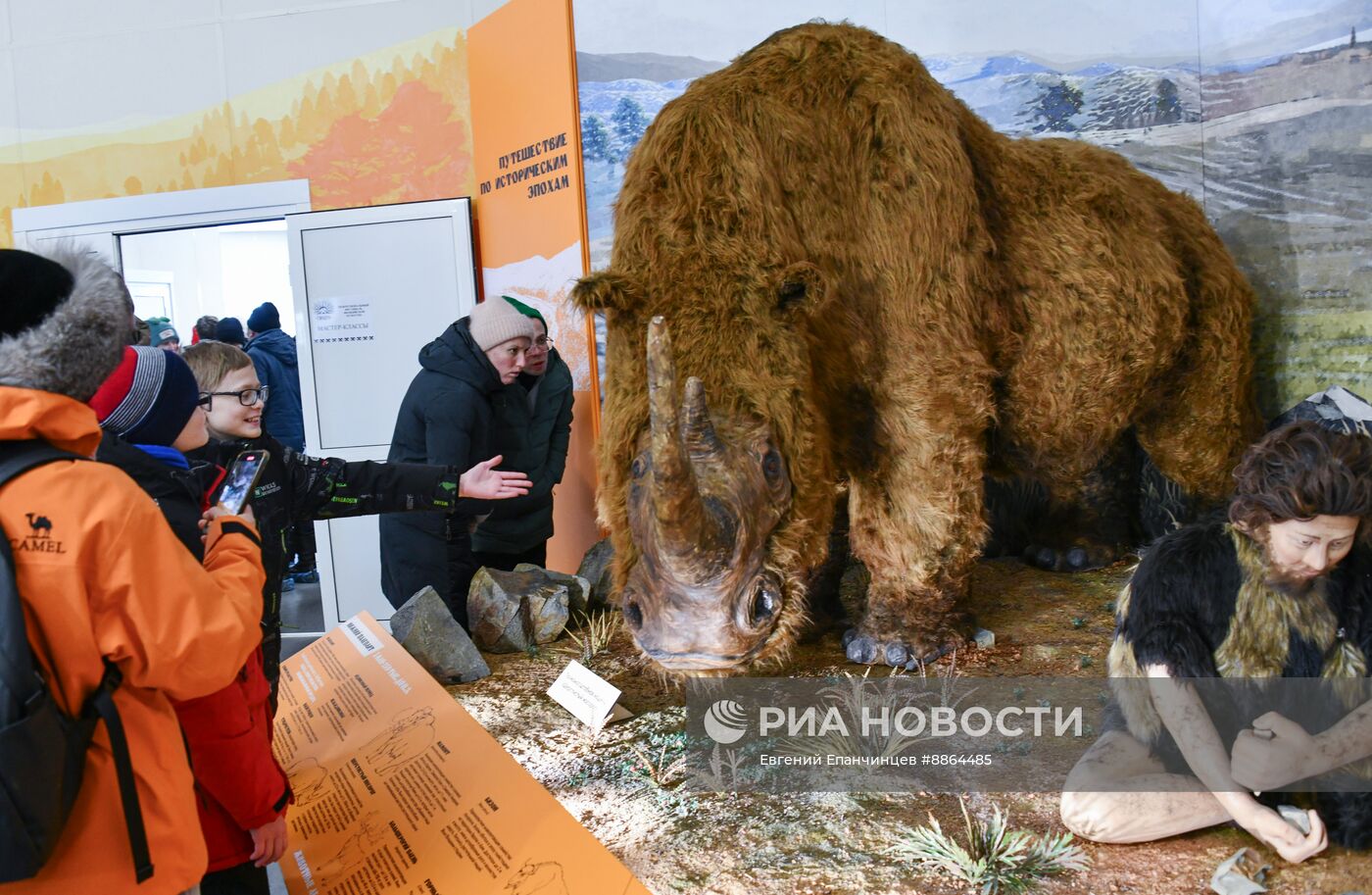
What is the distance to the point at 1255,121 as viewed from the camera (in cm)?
296

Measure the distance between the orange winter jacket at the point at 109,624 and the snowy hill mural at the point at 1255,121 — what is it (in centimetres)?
306

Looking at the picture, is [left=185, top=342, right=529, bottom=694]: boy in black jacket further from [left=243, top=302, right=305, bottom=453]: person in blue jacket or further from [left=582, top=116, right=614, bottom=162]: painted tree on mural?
[left=243, top=302, right=305, bottom=453]: person in blue jacket

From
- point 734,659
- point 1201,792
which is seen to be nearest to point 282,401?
point 734,659

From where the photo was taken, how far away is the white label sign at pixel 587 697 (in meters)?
2.81

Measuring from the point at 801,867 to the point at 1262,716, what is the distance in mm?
994

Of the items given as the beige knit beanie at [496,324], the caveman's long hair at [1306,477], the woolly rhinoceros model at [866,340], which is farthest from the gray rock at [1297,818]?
the beige knit beanie at [496,324]

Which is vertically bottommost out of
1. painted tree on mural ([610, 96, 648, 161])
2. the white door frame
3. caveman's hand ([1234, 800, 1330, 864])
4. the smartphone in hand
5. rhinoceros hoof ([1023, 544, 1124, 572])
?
rhinoceros hoof ([1023, 544, 1124, 572])

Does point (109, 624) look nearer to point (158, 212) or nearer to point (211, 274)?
point (158, 212)

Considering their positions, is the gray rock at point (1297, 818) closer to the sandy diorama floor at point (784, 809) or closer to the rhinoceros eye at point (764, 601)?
the sandy diorama floor at point (784, 809)

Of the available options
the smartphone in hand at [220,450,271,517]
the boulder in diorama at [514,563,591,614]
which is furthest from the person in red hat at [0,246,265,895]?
the boulder in diorama at [514,563,591,614]

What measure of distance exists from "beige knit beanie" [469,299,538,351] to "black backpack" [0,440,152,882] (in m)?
2.53

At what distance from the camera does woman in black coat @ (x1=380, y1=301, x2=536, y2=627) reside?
387cm

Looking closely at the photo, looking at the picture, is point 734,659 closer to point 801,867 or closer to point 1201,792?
point 801,867

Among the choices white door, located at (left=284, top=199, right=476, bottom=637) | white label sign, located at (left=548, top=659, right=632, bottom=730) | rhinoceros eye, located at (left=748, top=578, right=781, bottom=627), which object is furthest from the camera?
white door, located at (left=284, top=199, right=476, bottom=637)
